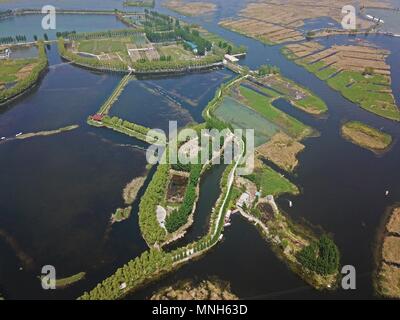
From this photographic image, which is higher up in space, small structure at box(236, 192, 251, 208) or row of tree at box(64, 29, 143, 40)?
row of tree at box(64, 29, 143, 40)

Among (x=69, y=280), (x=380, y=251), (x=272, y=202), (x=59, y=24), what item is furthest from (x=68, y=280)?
(x=59, y=24)

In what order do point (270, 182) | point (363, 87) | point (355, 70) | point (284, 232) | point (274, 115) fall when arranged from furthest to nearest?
point (355, 70), point (363, 87), point (274, 115), point (270, 182), point (284, 232)

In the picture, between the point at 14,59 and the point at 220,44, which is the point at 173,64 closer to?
the point at 220,44

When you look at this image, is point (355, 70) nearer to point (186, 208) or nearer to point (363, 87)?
point (363, 87)

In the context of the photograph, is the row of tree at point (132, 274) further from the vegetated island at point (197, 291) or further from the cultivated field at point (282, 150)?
the cultivated field at point (282, 150)

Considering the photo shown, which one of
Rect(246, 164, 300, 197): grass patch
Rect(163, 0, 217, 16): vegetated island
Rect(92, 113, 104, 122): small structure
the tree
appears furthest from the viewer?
Rect(163, 0, 217, 16): vegetated island

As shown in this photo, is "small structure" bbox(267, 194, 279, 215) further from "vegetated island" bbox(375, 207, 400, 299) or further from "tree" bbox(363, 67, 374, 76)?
"tree" bbox(363, 67, 374, 76)

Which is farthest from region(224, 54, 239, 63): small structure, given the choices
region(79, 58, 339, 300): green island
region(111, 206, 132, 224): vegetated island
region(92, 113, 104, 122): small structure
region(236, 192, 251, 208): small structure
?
region(111, 206, 132, 224): vegetated island
